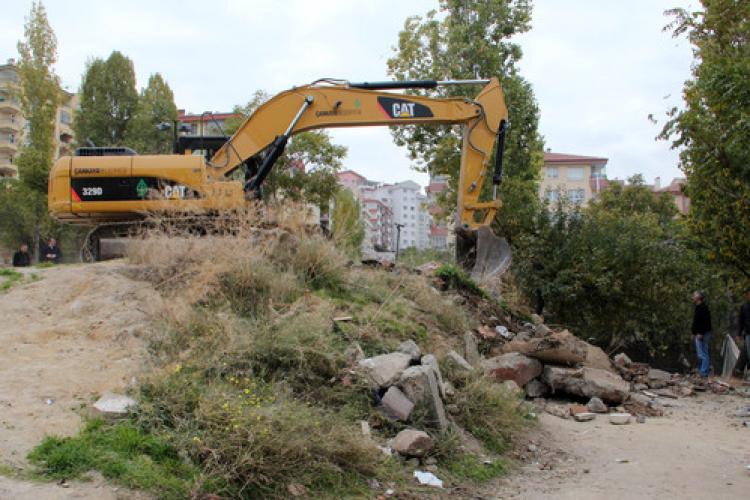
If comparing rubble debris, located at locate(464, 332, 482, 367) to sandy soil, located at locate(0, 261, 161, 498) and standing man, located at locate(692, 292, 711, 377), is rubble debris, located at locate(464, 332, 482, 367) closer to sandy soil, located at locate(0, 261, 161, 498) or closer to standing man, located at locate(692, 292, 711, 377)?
sandy soil, located at locate(0, 261, 161, 498)

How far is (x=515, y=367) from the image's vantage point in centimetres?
964

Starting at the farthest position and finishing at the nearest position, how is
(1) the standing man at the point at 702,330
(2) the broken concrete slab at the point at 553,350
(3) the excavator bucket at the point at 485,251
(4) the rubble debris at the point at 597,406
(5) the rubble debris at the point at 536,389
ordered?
(1) the standing man at the point at 702,330
(3) the excavator bucket at the point at 485,251
(2) the broken concrete slab at the point at 553,350
(5) the rubble debris at the point at 536,389
(4) the rubble debris at the point at 597,406

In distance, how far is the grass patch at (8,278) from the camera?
8.75 meters

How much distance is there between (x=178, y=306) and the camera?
24.0 feet

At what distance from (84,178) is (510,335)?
24.6 ft

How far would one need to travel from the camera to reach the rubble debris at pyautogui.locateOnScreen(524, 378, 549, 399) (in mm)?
9781

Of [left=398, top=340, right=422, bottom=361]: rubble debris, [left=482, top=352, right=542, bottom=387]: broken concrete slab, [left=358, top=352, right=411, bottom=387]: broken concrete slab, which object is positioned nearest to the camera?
[left=358, top=352, right=411, bottom=387]: broken concrete slab

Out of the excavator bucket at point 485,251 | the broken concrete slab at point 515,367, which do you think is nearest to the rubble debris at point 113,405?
the broken concrete slab at point 515,367

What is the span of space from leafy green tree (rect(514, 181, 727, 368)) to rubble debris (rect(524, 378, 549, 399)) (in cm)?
558

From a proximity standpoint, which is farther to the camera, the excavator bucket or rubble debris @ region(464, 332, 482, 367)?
the excavator bucket

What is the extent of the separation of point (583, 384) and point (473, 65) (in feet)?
46.7

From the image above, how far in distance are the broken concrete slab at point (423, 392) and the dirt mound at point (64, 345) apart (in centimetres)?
261

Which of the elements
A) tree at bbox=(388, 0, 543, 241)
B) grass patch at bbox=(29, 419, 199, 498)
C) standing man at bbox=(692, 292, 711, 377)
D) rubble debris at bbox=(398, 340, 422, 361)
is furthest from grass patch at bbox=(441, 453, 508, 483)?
tree at bbox=(388, 0, 543, 241)

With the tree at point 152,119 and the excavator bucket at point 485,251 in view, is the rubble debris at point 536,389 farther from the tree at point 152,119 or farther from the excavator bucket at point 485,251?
the tree at point 152,119
